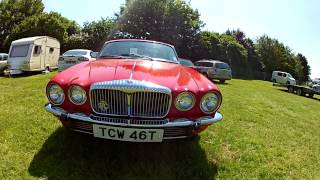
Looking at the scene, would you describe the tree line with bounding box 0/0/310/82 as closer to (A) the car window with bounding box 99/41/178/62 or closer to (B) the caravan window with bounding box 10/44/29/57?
(B) the caravan window with bounding box 10/44/29/57

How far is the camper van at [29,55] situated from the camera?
64.0ft

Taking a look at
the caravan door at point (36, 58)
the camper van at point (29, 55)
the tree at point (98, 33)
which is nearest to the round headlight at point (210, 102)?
the camper van at point (29, 55)

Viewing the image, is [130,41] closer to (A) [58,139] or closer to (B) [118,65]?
(B) [118,65]

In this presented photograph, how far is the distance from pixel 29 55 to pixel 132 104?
56.1 ft

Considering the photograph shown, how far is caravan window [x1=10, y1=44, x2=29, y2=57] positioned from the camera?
19859 millimetres

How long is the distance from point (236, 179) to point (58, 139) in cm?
255

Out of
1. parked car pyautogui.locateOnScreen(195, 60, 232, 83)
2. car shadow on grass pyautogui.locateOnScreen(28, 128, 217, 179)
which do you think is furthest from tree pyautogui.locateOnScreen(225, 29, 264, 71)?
car shadow on grass pyautogui.locateOnScreen(28, 128, 217, 179)

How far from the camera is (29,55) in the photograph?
1967 cm

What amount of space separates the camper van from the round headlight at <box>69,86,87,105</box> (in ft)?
53.4

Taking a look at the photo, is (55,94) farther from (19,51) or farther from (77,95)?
(19,51)

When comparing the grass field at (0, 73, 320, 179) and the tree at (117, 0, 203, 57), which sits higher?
the tree at (117, 0, 203, 57)

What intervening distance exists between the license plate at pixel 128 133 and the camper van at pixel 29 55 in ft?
54.7

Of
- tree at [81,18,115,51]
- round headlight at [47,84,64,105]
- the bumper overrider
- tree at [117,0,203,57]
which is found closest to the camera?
the bumper overrider

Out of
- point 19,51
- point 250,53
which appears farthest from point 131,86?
point 250,53
